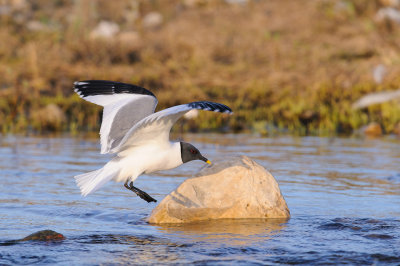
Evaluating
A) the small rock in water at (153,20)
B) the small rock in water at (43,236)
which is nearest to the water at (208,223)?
the small rock in water at (43,236)

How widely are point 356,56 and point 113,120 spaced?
584 inches

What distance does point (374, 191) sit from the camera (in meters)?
8.38

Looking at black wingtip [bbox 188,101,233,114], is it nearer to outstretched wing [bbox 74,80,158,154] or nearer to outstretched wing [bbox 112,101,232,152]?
outstretched wing [bbox 112,101,232,152]

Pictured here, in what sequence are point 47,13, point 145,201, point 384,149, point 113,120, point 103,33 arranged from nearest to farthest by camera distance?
point 113,120
point 145,201
point 384,149
point 103,33
point 47,13

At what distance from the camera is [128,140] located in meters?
6.72

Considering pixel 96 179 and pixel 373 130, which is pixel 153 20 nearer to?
pixel 373 130

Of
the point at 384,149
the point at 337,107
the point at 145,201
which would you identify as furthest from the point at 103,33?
the point at 145,201

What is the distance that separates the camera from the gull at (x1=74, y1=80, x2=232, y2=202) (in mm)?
6676

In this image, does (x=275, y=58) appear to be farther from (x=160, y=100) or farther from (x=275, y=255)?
(x=275, y=255)

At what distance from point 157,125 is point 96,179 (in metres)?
0.76

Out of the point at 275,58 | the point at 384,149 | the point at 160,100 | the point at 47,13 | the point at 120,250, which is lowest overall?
the point at 120,250

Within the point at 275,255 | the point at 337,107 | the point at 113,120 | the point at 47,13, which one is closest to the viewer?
the point at 275,255

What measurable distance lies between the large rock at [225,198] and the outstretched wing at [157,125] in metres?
0.59

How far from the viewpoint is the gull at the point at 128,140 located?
6676 mm
